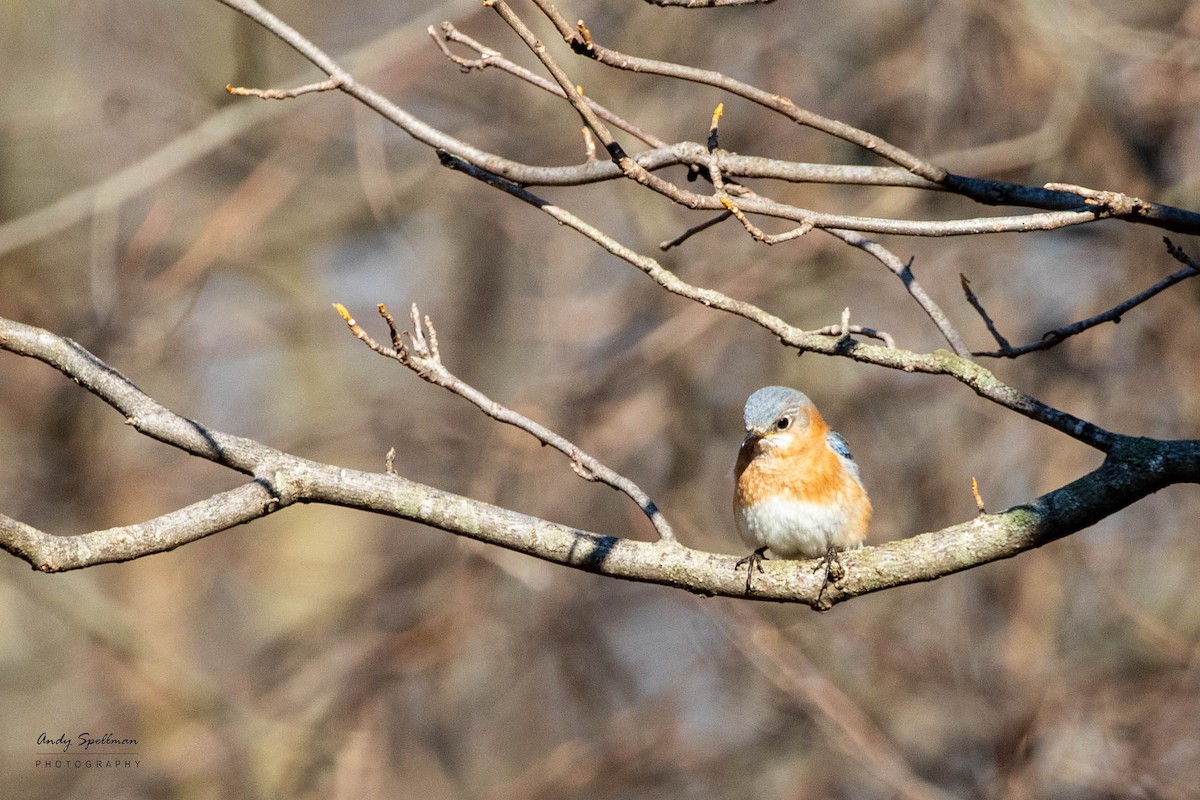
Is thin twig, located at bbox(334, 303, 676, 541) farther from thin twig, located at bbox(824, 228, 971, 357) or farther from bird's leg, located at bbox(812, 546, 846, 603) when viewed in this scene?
thin twig, located at bbox(824, 228, 971, 357)

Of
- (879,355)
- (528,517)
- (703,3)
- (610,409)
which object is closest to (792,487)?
(879,355)

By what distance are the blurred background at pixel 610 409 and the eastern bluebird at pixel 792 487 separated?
7.09 ft

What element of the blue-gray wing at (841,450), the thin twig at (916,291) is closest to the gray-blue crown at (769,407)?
the blue-gray wing at (841,450)

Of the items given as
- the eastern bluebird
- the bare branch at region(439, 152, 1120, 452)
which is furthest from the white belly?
the bare branch at region(439, 152, 1120, 452)

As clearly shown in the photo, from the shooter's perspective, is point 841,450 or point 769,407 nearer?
point 769,407

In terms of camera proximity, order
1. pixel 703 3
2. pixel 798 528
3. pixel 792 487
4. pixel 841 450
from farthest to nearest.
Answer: pixel 841 450
pixel 792 487
pixel 798 528
pixel 703 3

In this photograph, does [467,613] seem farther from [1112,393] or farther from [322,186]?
[1112,393]

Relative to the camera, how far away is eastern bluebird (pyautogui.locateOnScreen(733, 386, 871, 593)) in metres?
4.27

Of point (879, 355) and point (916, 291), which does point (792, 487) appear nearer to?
point (916, 291)

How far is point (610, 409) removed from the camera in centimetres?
773

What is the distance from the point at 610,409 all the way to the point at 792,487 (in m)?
3.41

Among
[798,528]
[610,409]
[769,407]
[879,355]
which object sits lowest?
[879,355]

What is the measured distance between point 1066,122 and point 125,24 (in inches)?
265

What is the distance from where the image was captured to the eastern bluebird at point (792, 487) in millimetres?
4270
